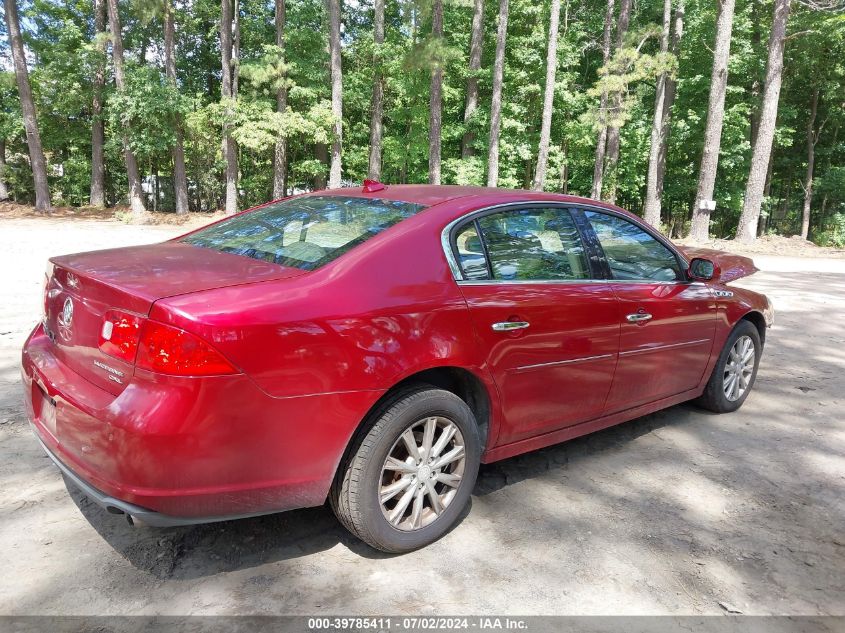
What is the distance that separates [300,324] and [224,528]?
1213mm

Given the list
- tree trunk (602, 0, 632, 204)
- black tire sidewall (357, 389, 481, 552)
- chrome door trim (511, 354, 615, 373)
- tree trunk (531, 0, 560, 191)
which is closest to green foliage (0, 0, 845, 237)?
tree trunk (602, 0, 632, 204)

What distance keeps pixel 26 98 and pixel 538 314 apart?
28.3m

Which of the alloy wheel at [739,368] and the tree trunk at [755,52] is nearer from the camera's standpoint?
the alloy wheel at [739,368]

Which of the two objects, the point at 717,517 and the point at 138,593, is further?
the point at 717,517

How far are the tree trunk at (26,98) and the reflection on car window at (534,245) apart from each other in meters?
28.0

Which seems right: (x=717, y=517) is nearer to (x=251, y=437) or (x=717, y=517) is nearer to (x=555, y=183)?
(x=251, y=437)

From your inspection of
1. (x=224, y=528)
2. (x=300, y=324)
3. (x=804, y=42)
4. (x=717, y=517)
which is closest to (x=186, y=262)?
(x=300, y=324)

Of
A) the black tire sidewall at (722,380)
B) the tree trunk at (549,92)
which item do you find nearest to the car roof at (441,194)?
the black tire sidewall at (722,380)

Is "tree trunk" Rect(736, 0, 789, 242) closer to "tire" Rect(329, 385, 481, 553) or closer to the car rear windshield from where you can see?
the car rear windshield

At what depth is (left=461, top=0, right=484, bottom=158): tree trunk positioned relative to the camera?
85.2 feet

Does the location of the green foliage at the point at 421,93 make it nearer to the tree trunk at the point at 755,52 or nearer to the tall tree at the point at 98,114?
the tree trunk at the point at 755,52

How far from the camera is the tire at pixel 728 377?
440cm

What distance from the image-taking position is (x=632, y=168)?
30609mm

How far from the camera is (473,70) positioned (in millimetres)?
26734
